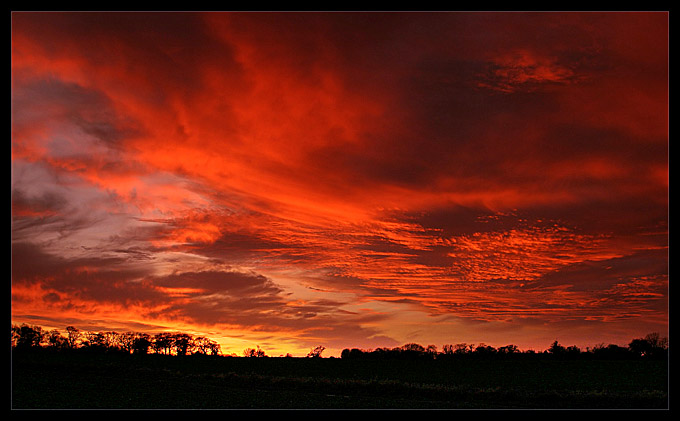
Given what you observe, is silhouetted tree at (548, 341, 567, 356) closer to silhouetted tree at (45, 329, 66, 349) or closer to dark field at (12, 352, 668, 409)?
dark field at (12, 352, 668, 409)

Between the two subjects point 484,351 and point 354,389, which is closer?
point 354,389

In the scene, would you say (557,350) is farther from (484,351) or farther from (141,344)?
(141,344)

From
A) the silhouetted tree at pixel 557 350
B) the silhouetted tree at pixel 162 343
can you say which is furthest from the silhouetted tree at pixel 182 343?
the silhouetted tree at pixel 557 350

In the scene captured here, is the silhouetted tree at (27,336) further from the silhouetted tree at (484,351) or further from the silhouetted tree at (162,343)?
the silhouetted tree at (484,351)

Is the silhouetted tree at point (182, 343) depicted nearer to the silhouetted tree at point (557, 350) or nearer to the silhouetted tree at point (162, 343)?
the silhouetted tree at point (162, 343)

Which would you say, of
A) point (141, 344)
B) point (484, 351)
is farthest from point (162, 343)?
point (484, 351)

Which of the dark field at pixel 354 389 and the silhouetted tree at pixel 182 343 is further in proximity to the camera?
the silhouetted tree at pixel 182 343

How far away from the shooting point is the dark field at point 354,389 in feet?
116

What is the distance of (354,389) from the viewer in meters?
45.9

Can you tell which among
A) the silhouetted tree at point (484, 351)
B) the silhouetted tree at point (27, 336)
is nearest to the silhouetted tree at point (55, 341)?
the silhouetted tree at point (27, 336)

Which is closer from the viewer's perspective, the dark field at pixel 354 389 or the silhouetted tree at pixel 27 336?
the dark field at pixel 354 389

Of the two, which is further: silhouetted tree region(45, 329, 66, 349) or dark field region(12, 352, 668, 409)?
silhouetted tree region(45, 329, 66, 349)

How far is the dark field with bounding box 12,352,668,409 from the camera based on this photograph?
35.3 meters

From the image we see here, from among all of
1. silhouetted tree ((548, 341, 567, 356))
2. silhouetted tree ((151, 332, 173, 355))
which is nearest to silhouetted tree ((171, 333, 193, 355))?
silhouetted tree ((151, 332, 173, 355))
